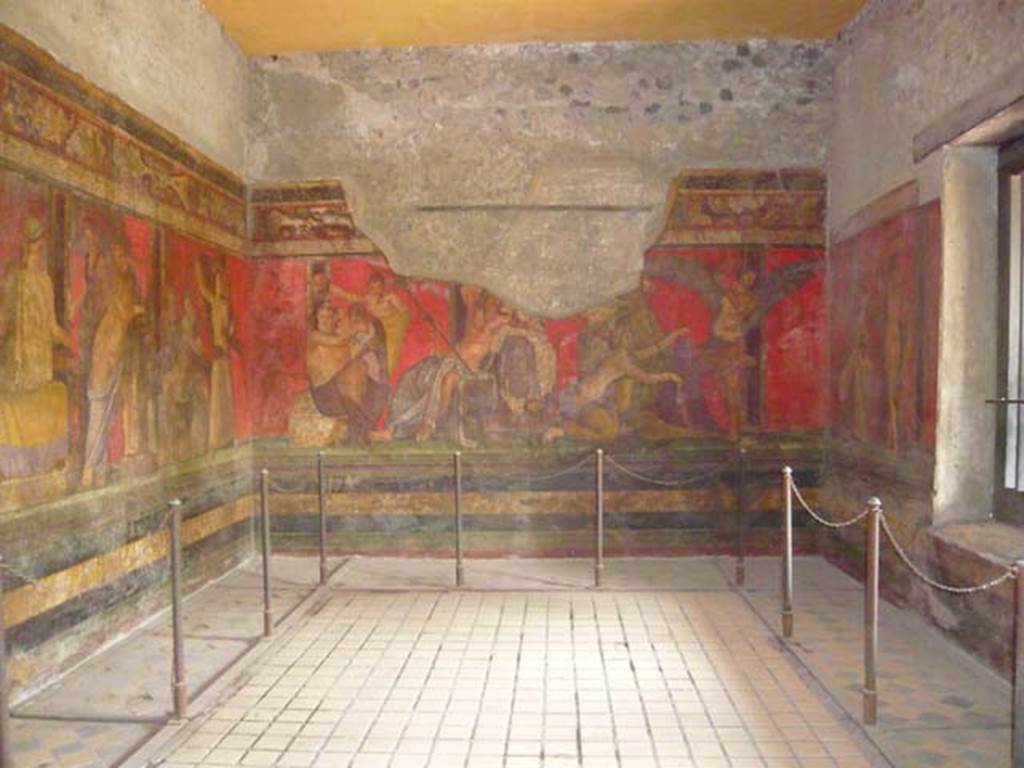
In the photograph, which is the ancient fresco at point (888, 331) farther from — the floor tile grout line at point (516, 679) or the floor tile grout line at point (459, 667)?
the floor tile grout line at point (459, 667)

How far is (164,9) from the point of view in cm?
550

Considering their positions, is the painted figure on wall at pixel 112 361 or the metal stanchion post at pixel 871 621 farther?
the painted figure on wall at pixel 112 361

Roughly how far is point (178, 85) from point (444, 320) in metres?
2.69

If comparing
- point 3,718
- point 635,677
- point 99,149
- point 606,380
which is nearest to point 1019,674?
point 635,677

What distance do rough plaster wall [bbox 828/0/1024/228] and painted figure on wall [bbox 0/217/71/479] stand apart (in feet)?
16.9

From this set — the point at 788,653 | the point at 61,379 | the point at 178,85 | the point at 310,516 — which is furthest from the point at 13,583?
the point at 788,653

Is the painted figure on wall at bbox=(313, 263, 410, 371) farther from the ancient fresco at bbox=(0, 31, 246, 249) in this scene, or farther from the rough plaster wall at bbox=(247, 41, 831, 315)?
the ancient fresco at bbox=(0, 31, 246, 249)

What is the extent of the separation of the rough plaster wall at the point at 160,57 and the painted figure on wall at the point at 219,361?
1034 mm

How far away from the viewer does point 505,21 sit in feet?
20.8

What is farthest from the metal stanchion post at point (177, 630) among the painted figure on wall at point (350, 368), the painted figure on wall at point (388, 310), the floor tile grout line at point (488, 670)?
the painted figure on wall at point (388, 310)

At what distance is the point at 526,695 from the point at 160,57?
4.79 meters

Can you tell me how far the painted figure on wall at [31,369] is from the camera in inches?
153

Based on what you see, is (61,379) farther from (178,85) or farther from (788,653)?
(788,653)

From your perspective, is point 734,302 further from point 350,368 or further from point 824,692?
point 824,692
